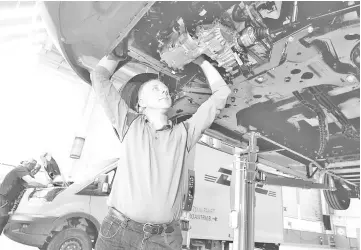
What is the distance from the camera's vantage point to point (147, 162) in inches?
49.5

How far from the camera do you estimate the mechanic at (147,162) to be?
116 cm

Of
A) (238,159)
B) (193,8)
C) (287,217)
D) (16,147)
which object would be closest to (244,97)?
(238,159)

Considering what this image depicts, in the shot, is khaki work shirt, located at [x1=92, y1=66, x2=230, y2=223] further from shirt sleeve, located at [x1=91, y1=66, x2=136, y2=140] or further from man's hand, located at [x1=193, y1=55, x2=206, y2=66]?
man's hand, located at [x1=193, y1=55, x2=206, y2=66]

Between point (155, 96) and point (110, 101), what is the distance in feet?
→ 0.79

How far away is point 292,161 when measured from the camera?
282 cm

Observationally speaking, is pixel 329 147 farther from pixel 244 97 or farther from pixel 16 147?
pixel 16 147

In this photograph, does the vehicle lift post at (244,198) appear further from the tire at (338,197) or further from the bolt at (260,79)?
the tire at (338,197)

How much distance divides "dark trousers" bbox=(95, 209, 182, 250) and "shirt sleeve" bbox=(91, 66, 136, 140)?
1.40 ft

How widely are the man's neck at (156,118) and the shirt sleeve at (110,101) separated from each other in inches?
4.8

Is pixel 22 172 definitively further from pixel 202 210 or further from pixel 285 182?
pixel 285 182

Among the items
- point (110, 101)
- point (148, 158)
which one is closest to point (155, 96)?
point (110, 101)

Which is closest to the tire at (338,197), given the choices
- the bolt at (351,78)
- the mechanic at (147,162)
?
the bolt at (351,78)

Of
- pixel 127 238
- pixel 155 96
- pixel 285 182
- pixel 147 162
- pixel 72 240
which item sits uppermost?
pixel 155 96

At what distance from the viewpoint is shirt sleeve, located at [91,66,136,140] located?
1.33 metres
